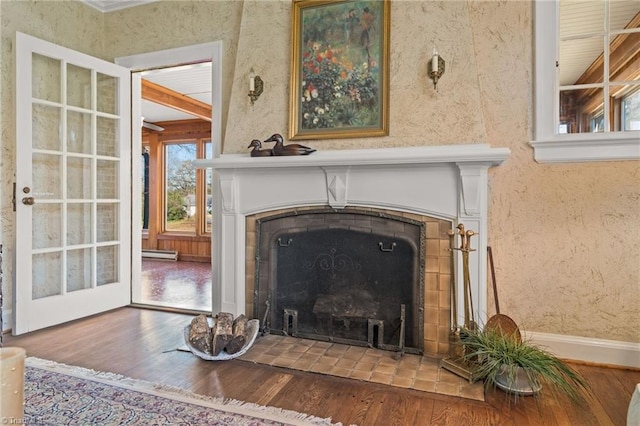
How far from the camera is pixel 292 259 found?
2.80 meters

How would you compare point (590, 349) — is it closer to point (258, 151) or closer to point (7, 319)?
point (258, 151)

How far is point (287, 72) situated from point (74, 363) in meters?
2.35

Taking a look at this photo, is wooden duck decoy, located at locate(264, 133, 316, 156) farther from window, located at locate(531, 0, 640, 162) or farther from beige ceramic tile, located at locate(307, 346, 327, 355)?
window, located at locate(531, 0, 640, 162)

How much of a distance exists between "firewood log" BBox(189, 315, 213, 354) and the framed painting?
143 centimetres

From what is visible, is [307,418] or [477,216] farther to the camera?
[477,216]

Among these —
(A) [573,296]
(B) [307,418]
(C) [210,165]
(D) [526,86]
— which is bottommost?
(B) [307,418]

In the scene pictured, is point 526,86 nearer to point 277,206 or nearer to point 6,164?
point 277,206

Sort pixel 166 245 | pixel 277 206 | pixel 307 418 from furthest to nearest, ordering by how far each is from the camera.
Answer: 1. pixel 166 245
2. pixel 277 206
3. pixel 307 418

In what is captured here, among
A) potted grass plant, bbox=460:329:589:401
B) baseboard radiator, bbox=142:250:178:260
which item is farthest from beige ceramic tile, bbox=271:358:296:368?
baseboard radiator, bbox=142:250:178:260

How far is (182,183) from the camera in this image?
7.17 m

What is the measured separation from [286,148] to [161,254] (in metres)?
5.10

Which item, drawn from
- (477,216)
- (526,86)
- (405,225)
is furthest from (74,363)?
(526,86)

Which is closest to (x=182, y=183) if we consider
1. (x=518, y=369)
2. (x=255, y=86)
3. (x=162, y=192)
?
(x=162, y=192)

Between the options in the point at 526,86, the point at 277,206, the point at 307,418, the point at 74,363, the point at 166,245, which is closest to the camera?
the point at 307,418
